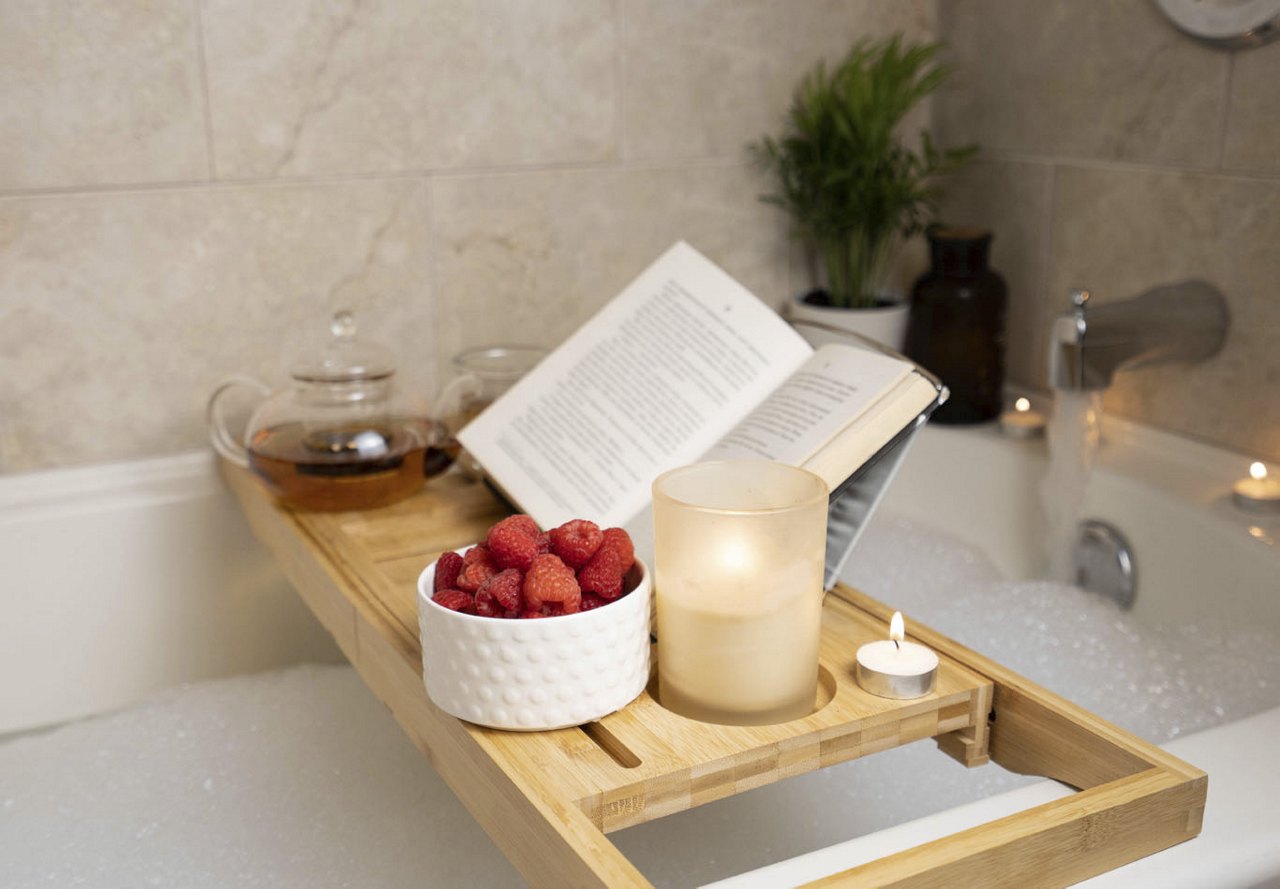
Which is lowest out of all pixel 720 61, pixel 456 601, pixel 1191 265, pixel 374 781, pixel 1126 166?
pixel 374 781

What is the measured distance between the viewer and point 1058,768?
0.76 m

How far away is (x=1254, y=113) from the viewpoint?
130 cm

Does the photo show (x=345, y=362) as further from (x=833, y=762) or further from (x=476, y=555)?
(x=833, y=762)

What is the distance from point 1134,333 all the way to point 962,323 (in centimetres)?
24

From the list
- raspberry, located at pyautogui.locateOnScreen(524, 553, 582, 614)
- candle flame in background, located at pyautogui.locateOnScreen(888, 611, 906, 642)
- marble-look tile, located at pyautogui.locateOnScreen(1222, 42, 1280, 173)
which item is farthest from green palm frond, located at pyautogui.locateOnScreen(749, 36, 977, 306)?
raspberry, located at pyautogui.locateOnScreen(524, 553, 582, 614)

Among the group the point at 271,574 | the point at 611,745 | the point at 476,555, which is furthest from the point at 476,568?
the point at 271,574

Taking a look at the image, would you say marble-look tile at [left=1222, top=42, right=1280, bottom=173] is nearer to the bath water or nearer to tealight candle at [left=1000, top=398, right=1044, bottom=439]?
tealight candle at [left=1000, top=398, right=1044, bottom=439]

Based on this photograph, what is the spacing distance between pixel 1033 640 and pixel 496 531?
69 centimetres

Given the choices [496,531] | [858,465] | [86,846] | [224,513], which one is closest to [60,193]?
[224,513]

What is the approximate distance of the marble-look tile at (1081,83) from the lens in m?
1.38

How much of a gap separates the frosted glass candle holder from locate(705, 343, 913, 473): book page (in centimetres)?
12

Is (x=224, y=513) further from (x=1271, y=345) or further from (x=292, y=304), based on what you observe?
(x=1271, y=345)

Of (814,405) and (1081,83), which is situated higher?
(1081,83)

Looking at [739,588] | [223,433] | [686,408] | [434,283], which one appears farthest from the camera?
[434,283]
